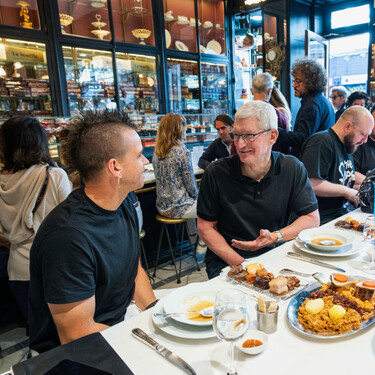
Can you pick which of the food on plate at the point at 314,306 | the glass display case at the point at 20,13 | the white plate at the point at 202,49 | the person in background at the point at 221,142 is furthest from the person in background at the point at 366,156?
the glass display case at the point at 20,13

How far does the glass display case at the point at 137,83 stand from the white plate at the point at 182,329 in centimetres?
457

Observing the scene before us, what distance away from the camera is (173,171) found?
128 inches

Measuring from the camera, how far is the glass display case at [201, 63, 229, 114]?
245 inches

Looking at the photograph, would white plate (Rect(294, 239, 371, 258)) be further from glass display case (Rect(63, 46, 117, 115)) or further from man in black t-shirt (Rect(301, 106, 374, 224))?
glass display case (Rect(63, 46, 117, 115))

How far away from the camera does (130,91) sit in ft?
17.4

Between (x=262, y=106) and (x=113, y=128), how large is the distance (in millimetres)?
928

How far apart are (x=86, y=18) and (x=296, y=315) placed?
16.5ft

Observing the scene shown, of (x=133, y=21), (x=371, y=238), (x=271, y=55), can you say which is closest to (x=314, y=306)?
(x=371, y=238)

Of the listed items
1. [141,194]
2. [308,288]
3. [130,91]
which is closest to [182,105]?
[130,91]

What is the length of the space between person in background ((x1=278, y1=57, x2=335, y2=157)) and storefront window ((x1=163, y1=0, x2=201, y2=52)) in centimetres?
293

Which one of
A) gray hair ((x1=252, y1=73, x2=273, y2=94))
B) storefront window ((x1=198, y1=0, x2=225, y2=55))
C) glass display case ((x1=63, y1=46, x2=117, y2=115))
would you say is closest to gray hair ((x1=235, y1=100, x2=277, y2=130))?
gray hair ((x1=252, y1=73, x2=273, y2=94))

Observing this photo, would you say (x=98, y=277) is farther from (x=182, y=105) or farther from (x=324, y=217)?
(x=182, y=105)

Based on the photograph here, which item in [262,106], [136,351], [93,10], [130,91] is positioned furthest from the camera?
[130,91]

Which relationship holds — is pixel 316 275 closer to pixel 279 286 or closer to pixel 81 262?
pixel 279 286
